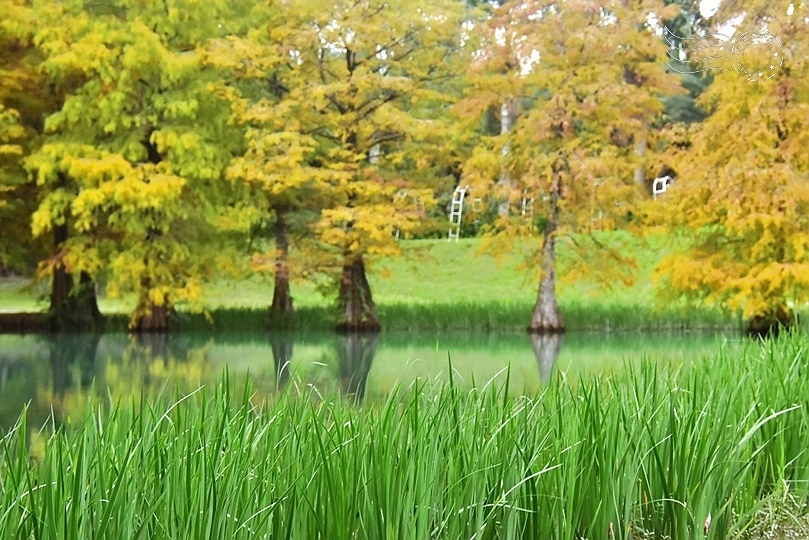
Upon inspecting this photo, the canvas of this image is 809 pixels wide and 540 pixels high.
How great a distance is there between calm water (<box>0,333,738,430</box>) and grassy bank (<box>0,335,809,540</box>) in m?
3.47

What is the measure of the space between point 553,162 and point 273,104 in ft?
14.1

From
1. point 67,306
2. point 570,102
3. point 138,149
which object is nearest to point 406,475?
point 570,102

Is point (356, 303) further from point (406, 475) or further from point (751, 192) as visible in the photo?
point (406, 475)

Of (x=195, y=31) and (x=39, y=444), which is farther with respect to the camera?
Result: (x=195, y=31)

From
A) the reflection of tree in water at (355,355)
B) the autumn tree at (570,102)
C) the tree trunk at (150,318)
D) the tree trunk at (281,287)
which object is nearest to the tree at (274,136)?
the tree trunk at (281,287)

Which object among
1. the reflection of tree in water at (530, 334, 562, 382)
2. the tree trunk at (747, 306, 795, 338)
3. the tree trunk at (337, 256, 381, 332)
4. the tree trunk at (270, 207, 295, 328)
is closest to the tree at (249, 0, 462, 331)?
the tree trunk at (337, 256, 381, 332)

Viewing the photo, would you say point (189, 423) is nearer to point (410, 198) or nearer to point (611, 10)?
point (410, 198)

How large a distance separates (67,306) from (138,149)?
3052 mm

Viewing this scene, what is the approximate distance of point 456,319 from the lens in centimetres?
1471

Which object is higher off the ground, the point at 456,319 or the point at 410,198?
the point at 410,198

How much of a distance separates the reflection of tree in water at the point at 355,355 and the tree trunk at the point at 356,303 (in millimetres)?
474

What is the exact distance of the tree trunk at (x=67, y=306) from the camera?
47.9 feet

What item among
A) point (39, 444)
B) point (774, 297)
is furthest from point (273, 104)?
point (39, 444)

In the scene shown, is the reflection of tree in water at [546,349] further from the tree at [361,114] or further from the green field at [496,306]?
the tree at [361,114]
